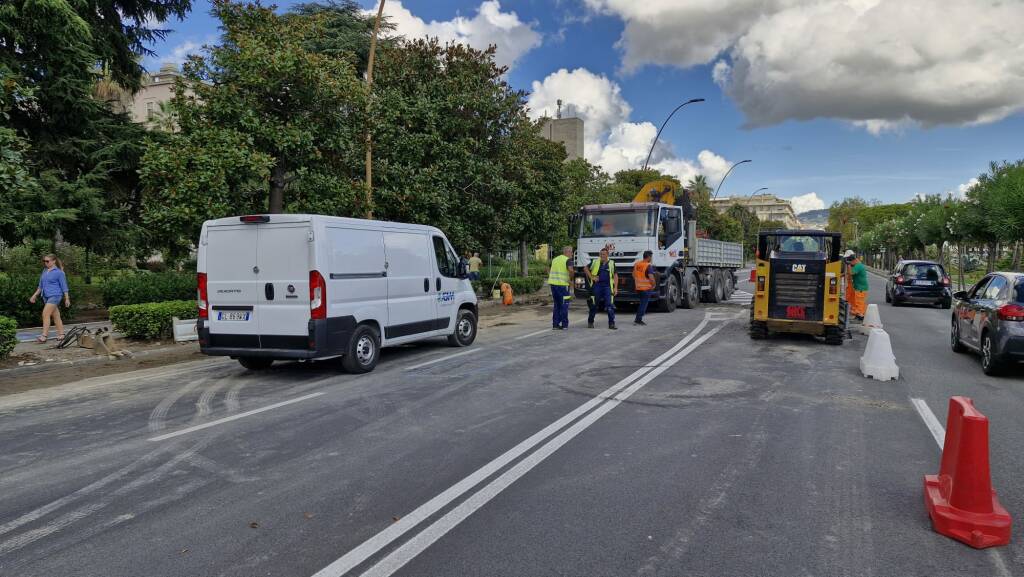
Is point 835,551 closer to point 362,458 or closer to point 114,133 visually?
point 362,458

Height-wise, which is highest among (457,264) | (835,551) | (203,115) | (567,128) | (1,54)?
(567,128)

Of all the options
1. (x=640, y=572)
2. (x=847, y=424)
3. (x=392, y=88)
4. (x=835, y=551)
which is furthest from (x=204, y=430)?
(x=392, y=88)

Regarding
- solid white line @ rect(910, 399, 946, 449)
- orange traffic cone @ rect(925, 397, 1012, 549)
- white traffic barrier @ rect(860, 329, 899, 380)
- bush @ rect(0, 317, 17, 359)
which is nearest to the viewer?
orange traffic cone @ rect(925, 397, 1012, 549)

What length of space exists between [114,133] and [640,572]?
757 inches

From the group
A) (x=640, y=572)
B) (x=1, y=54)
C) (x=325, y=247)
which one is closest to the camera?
(x=640, y=572)

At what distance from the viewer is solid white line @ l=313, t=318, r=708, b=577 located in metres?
3.45

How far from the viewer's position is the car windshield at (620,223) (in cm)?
1794

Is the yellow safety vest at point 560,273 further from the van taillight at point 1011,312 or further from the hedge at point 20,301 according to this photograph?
the hedge at point 20,301

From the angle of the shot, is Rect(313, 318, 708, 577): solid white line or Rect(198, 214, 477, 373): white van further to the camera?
Rect(198, 214, 477, 373): white van

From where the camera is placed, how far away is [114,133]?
59.0ft

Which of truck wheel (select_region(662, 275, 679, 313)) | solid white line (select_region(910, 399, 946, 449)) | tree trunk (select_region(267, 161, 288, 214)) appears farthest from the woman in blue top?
truck wheel (select_region(662, 275, 679, 313))

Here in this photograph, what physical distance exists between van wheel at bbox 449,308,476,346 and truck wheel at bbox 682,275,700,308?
916cm

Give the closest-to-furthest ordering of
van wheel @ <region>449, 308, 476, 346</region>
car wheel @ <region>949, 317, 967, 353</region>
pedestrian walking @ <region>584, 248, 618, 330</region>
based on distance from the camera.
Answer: car wheel @ <region>949, 317, 967, 353</region> < van wheel @ <region>449, 308, 476, 346</region> < pedestrian walking @ <region>584, 248, 618, 330</region>

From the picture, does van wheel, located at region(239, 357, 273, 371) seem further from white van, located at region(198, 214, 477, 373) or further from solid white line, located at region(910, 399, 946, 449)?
solid white line, located at region(910, 399, 946, 449)
